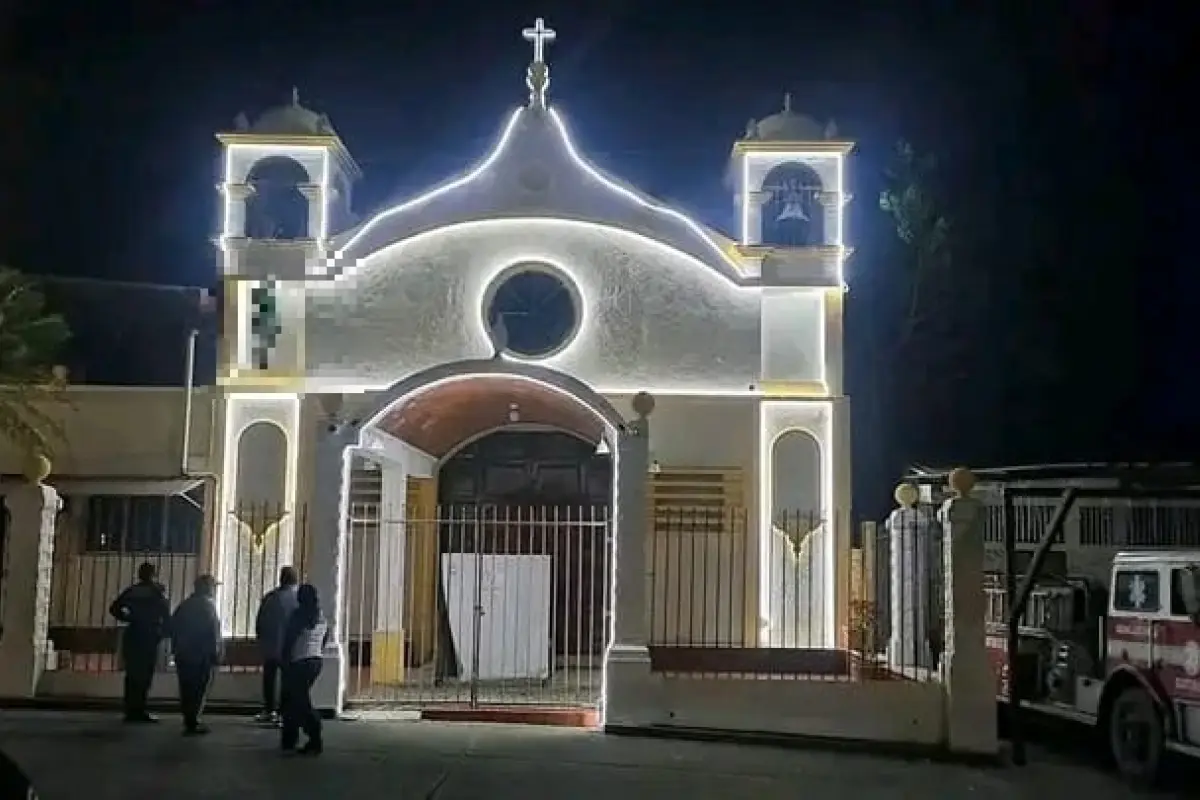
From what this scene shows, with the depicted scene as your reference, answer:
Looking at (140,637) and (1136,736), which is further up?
(140,637)

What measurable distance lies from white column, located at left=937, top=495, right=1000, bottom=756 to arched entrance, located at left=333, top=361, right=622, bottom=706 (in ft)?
11.9

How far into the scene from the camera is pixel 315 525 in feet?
48.8

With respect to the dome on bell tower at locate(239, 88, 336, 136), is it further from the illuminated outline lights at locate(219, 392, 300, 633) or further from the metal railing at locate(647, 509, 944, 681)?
the metal railing at locate(647, 509, 944, 681)

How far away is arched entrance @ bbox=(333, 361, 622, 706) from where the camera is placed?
1534 centimetres

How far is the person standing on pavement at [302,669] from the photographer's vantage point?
12266 mm

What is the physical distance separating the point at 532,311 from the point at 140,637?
6.18 meters

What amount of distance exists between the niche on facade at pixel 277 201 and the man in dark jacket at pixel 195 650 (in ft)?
19.5

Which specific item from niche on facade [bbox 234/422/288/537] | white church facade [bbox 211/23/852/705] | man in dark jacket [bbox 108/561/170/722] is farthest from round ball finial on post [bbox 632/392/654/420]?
man in dark jacket [bbox 108/561/170/722]

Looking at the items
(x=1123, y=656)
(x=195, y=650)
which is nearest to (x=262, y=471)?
(x=195, y=650)

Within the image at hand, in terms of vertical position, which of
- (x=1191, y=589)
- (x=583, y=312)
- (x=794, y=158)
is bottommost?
(x=1191, y=589)

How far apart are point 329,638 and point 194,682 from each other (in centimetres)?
157

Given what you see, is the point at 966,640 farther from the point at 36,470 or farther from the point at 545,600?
the point at 36,470

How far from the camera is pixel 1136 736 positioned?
12.9 meters

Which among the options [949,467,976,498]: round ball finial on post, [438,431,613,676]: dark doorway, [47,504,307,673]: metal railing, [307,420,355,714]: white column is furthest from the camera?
[438,431,613,676]: dark doorway
